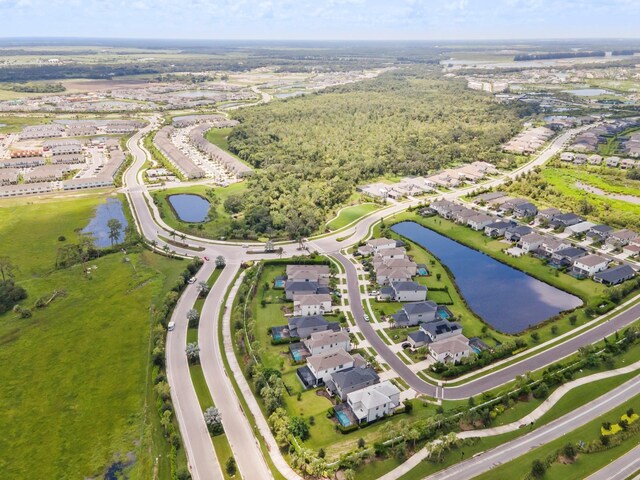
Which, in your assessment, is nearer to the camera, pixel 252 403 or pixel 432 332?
pixel 252 403

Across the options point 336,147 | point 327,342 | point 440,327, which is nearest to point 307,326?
point 327,342

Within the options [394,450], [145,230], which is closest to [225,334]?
[394,450]

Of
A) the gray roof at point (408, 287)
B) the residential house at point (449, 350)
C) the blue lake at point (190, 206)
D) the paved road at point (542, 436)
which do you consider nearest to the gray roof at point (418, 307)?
the gray roof at point (408, 287)

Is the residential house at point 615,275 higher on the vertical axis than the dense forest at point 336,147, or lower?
higher

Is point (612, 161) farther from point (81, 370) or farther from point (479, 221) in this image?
point (81, 370)

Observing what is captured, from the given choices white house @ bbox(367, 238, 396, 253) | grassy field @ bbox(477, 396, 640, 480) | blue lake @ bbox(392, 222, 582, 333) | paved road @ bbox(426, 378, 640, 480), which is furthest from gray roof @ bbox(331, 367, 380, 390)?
white house @ bbox(367, 238, 396, 253)

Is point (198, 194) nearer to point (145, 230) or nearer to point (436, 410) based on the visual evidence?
point (145, 230)

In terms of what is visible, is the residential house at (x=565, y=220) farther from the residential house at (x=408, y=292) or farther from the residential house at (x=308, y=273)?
the residential house at (x=308, y=273)

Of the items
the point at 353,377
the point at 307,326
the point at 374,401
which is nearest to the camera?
the point at 374,401
